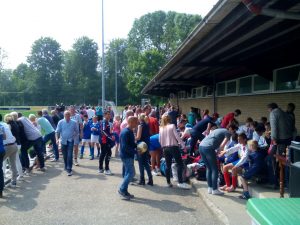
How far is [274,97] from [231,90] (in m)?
5.39

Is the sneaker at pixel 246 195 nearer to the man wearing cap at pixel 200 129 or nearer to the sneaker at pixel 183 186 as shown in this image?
the sneaker at pixel 183 186

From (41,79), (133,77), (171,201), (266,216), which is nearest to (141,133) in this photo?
(171,201)

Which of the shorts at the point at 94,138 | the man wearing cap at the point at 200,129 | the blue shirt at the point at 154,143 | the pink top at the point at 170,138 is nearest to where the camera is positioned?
the pink top at the point at 170,138

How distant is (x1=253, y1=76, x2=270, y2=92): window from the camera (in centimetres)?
1304

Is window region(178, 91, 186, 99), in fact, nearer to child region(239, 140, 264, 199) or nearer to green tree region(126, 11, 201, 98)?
green tree region(126, 11, 201, 98)

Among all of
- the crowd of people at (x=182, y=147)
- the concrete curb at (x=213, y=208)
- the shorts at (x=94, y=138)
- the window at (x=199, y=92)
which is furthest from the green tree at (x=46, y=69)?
the concrete curb at (x=213, y=208)

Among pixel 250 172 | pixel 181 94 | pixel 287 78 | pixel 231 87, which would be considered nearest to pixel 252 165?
pixel 250 172

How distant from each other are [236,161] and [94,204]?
10.2 feet

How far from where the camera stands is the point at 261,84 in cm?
1363

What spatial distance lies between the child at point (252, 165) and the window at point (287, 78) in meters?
4.31

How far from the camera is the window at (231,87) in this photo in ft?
56.4

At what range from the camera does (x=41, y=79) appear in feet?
254

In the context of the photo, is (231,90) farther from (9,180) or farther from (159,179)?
(9,180)

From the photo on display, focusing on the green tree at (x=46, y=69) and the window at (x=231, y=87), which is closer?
the window at (x=231, y=87)
